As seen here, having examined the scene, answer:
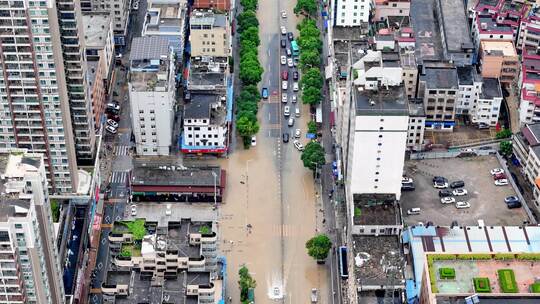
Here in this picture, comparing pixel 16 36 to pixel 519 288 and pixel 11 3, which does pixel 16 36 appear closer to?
pixel 11 3

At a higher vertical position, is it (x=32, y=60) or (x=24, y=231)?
(x=32, y=60)

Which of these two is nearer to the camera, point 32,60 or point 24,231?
point 24,231

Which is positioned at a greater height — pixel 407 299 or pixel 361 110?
pixel 361 110

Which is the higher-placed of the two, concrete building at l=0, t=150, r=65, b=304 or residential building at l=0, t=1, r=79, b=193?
residential building at l=0, t=1, r=79, b=193

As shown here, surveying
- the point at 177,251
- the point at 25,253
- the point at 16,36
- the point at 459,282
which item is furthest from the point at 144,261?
the point at 459,282

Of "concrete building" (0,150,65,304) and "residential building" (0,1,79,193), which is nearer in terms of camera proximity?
"concrete building" (0,150,65,304)

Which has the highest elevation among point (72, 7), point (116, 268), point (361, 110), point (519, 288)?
point (72, 7)

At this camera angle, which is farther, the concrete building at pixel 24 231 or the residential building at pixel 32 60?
the residential building at pixel 32 60

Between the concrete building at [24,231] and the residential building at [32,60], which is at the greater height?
the residential building at [32,60]
